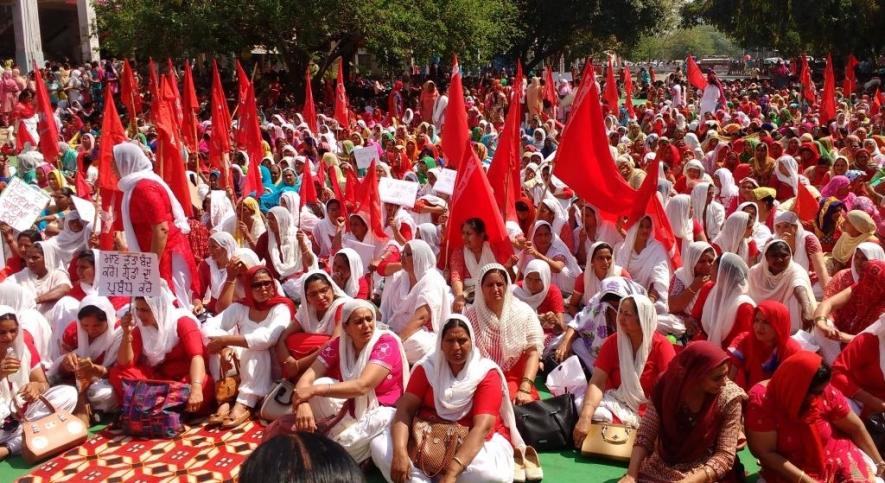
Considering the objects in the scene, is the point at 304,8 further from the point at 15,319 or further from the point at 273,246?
the point at 15,319

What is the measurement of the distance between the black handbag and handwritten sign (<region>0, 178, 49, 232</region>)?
3300mm

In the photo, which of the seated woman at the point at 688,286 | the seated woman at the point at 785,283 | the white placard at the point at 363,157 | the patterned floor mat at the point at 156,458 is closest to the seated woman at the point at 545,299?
the seated woman at the point at 688,286

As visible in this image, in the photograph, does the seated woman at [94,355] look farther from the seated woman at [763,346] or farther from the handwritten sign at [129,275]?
the seated woman at [763,346]

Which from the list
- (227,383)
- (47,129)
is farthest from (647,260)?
(47,129)

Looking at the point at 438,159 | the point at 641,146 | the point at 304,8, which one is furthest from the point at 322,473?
the point at 304,8

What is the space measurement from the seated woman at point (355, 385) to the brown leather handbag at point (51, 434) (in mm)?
1103

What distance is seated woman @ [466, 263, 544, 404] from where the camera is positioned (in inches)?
A: 168

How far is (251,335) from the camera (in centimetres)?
443

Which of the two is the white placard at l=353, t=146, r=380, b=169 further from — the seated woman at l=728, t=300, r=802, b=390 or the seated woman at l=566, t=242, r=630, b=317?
the seated woman at l=728, t=300, r=802, b=390

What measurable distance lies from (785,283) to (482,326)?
5.47ft

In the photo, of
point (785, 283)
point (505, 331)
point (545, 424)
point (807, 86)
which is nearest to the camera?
point (545, 424)

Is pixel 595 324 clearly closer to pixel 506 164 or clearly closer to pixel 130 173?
pixel 506 164

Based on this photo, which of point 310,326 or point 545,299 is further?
point 545,299

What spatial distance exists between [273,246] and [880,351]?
408 centimetres
